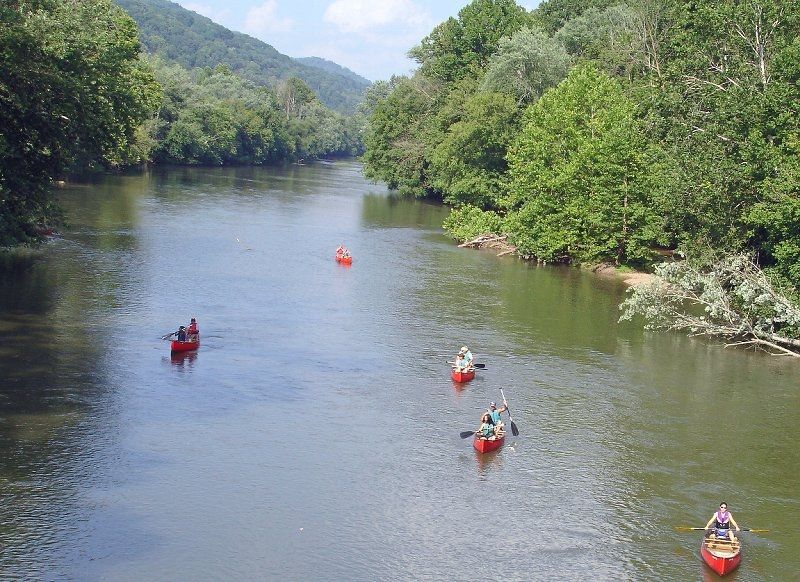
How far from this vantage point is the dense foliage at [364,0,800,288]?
55.2 m

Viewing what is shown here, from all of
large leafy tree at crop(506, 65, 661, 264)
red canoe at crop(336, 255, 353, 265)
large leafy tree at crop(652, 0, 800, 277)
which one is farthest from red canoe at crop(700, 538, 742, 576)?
red canoe at crop(336, 255, 353, 265)

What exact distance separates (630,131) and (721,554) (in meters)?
50.1

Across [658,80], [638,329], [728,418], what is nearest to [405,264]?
[638,329]

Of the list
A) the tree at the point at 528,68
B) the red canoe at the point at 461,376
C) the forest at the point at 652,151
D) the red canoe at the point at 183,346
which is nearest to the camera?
the red canoe at the point at 461,376

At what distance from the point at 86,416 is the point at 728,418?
A: 2678 centimetres

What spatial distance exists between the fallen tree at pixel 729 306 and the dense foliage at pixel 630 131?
170 cm

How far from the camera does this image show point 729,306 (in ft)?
172

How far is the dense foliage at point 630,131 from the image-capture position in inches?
2174

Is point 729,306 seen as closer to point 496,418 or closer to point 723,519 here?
point 496,418

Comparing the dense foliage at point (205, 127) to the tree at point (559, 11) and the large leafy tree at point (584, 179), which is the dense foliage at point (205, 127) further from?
the large leafy tree at point (584, 179)

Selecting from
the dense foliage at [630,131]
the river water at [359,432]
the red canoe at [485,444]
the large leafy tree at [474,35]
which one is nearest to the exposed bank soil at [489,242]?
the dense foliage at [630,131]

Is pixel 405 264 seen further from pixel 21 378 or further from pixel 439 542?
pixel 439 542

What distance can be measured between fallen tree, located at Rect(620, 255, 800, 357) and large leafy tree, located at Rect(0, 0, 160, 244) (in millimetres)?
31735

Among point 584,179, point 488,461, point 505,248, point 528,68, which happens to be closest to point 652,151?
point 584,179
